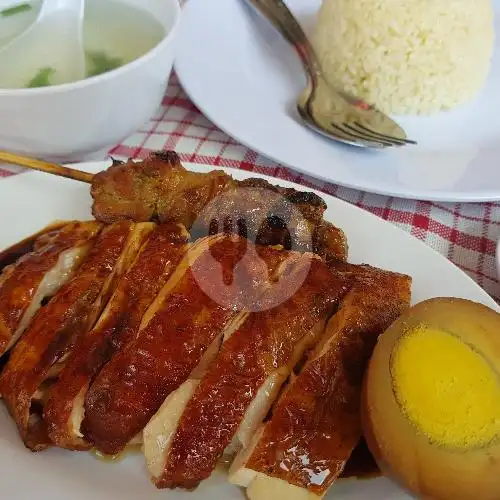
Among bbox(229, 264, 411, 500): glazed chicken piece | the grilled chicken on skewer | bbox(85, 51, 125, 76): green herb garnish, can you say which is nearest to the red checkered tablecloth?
bbox(85, 51, 125, 76): green herb garnish

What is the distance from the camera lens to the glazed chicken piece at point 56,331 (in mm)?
1297

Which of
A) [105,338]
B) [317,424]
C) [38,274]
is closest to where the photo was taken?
[317,424]

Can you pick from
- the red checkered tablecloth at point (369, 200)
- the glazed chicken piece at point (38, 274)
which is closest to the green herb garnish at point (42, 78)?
the red checkered tablecloth at point (369, 200)

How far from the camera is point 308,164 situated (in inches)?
79.0

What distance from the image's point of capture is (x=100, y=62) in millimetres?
2160

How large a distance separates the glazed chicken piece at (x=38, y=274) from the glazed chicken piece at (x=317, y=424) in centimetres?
57

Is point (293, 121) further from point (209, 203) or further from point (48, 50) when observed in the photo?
point (48, 50)

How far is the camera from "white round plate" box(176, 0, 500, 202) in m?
1.99

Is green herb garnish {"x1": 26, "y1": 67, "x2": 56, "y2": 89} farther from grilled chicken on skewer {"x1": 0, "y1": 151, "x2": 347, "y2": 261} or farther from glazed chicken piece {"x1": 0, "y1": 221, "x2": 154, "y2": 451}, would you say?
glazed chicken piece {"x1": 0, "y1": 221, "x2": 154, "y2": 451}

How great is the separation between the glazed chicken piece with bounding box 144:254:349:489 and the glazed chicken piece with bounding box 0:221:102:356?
1.31 ft

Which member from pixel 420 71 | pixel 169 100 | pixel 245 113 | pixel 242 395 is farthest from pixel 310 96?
pixel 242 395

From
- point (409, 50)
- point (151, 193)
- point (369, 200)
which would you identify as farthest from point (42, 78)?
point (409, 50)

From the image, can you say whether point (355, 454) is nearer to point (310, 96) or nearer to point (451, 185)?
point (451, 185)

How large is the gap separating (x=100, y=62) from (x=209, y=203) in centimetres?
87
